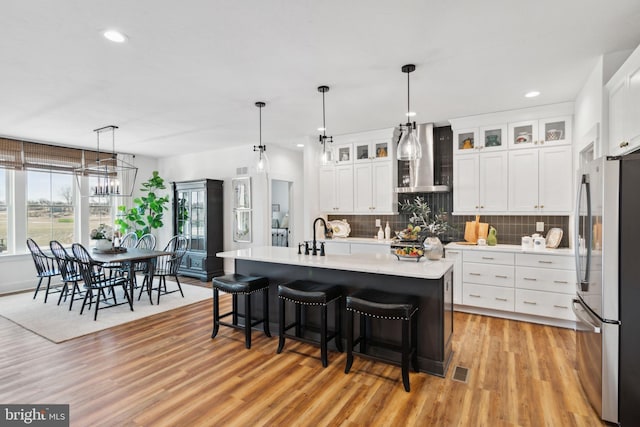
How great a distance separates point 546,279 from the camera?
13.0ft

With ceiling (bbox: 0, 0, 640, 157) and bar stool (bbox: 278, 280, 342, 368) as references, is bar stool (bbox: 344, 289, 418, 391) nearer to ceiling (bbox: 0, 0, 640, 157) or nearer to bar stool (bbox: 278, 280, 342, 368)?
bar stool (bbox: 278, 280, 342, 368)

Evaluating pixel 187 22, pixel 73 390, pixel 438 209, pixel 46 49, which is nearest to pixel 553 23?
pixel 187 22

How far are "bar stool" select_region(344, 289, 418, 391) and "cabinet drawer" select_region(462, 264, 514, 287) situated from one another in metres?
1.88

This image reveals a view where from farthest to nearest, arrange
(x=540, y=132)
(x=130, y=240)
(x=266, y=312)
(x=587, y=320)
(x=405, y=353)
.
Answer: (x=130, y=240) < (x=540, y=132) < (x=266, y=312) < (x=405, y=353) < (x=587, y=320)

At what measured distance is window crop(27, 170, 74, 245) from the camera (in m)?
6.02

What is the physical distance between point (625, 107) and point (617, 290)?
1381mm

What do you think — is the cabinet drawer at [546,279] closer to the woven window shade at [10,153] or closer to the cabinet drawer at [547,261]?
the cabinet drawer at [547,261]

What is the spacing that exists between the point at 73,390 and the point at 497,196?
5023 millimetres

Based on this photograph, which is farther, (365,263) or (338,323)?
(338,323)

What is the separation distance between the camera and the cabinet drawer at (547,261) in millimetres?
3843

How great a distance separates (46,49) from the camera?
8.65 feet

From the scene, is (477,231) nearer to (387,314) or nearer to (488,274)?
(488,274)

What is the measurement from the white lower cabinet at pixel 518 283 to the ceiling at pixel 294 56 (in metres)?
1.91

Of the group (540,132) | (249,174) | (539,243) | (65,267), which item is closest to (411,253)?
(539,243)
